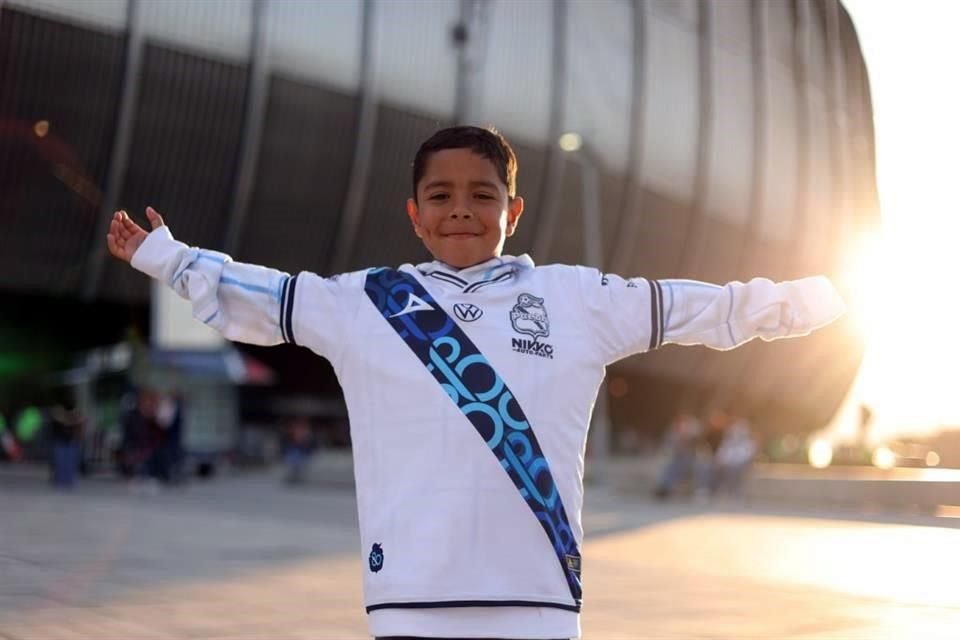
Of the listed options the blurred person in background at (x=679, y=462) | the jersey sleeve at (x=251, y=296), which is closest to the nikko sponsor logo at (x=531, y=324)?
the jersey sleeve at (x=251, y=296)

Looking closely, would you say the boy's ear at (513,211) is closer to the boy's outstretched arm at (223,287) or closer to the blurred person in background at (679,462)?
the boy's outstretched arm at (223,287)

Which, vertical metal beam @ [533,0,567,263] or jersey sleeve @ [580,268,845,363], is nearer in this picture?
jersey sleeve @ [580,268,845,363]

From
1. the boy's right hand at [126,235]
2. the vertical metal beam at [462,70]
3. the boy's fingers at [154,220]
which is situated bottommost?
the boy's right hand at [126,235]

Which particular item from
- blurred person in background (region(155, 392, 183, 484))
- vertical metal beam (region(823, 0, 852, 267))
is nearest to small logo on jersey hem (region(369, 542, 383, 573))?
blurred person in background (region(155, 392, 183, 484))

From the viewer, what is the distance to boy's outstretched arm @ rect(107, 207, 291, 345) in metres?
2.82

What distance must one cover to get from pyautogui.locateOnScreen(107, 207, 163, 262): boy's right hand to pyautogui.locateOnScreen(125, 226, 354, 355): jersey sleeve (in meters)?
0.11

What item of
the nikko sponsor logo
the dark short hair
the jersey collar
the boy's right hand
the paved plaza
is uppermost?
the dark short hair

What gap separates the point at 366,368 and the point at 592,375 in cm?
47

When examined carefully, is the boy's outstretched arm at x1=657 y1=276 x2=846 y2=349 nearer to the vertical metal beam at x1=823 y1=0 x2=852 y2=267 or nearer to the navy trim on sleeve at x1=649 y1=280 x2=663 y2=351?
the navy trim on sleeve at x1=649 y1=280 x2=663 y2=351

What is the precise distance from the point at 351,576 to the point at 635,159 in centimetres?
3699

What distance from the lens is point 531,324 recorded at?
2658mm

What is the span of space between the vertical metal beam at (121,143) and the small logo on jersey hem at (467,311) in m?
30.1

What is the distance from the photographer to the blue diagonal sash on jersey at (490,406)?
2.59 meters

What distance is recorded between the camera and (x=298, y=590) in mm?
8023
